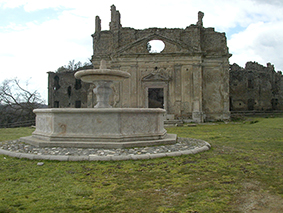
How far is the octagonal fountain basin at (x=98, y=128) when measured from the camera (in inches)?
279

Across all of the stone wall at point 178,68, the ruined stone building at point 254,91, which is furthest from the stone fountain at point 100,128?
the ruined stone building at point 254,91

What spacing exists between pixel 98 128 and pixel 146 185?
10.8 ft

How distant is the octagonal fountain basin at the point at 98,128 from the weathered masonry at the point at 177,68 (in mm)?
15153

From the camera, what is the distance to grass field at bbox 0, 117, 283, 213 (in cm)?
336

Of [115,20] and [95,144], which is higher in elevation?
[115,20]

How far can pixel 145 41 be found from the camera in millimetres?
22984

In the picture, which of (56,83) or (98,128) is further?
(56,83)

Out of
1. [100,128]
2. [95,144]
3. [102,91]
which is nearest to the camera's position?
[95,144]

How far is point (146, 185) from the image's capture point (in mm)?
4223

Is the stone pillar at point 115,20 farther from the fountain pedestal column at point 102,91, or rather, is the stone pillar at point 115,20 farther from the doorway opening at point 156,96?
the fountain pedestal column at point 102,91

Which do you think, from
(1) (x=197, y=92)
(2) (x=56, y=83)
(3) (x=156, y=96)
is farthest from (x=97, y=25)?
(2) (x=56, y=83)

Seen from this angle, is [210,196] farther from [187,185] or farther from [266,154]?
[266,154]

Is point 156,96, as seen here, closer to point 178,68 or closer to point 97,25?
point 178,68

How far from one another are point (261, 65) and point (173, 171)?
37.6 metres
